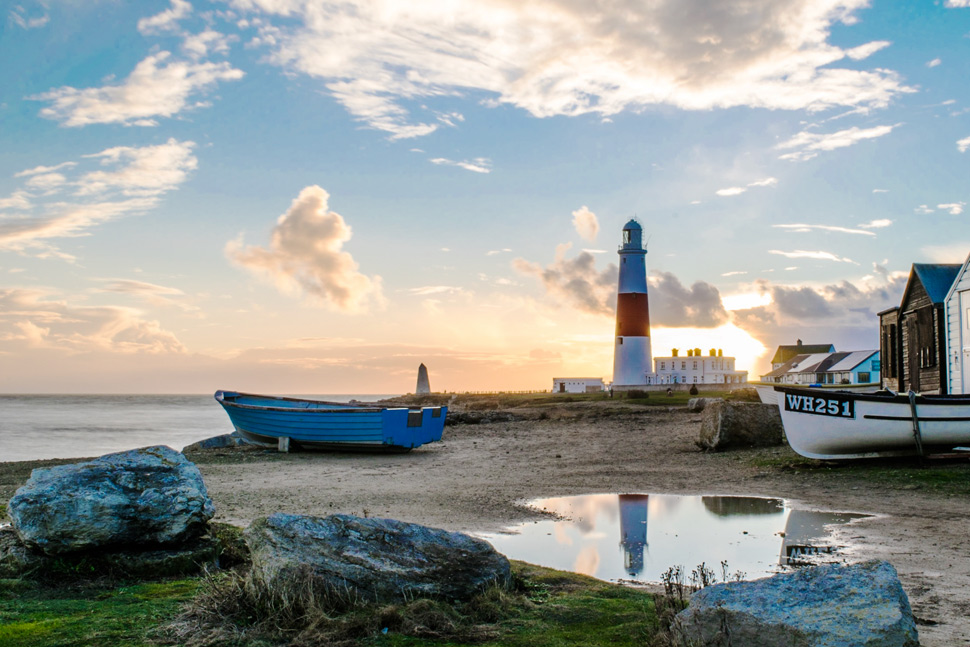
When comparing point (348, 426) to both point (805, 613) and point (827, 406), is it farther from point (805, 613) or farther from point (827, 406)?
point (805, 613)

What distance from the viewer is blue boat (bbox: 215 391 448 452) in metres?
21.4

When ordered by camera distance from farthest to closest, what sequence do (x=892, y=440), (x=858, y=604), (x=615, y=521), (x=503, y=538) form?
(x=892, y=440), (x=615, y=521), (x=503, y=538), (x=858, y=604)

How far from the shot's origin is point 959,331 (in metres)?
22.2

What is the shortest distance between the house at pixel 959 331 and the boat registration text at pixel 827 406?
8.44 metres

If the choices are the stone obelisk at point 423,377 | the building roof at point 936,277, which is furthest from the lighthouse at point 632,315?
the stone obelisk at point 423,377

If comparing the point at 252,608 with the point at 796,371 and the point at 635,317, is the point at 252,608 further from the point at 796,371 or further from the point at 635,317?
the point at 796,371

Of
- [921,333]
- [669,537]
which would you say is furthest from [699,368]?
[669,537]

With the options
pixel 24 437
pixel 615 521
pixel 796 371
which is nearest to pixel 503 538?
pixel 615 521

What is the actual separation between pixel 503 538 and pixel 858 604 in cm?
561

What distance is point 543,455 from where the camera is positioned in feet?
65.3

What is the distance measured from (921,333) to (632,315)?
27.4 meters

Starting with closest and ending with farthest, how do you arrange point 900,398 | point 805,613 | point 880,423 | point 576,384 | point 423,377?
point 805,613 < point 900,398 < point 880,423 < point 576,384 < point 423,377

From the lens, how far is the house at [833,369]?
64.9 meters

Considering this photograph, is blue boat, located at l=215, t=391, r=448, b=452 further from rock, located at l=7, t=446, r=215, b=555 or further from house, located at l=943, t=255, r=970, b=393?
Answer: house, located at l=943, t=255, r=970, b=393
